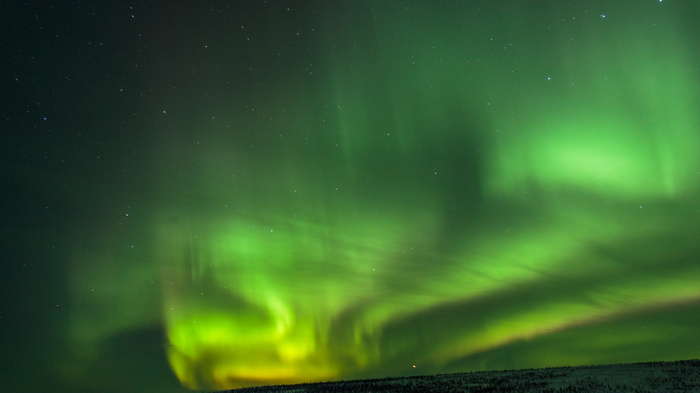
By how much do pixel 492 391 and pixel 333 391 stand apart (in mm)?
13361

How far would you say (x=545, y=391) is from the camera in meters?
30.9

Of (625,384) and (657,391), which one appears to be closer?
(657,391)

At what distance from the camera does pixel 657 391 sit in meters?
26.4

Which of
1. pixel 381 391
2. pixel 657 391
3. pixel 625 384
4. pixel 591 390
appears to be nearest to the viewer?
pixel 657 391

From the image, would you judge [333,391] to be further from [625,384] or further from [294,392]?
[625,384]

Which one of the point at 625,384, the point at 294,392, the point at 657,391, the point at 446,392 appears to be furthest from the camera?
the point at 294,392

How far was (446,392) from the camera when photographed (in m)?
35.5

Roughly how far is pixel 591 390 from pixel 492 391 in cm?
641

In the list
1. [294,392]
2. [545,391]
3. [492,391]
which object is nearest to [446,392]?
[492,391]

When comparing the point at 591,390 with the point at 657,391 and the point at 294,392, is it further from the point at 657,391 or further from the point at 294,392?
the point at 294,392

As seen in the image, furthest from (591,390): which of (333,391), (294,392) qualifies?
(294,392)

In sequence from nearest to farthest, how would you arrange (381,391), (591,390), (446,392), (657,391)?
1. (657,391)
2. (591,390)
3. (446,392)
4. (381,391)

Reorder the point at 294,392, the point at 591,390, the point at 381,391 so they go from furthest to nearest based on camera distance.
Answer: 1. the point at 294,392
2. the point at 381,391
3. the point at 591,390

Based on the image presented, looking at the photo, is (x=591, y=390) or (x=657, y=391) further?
(x=591, y=390)
